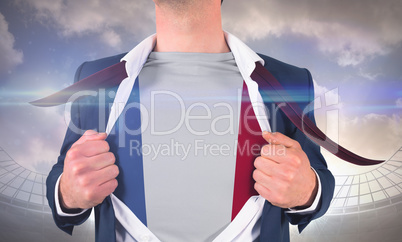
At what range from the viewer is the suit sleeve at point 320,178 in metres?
0.91

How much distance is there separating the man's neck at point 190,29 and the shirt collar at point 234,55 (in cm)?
3

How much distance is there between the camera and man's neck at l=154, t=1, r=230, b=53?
3.06 ft

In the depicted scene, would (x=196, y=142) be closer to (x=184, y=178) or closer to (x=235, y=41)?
(x=184, y=178)

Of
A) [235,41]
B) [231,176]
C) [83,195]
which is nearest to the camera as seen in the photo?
[83,195]

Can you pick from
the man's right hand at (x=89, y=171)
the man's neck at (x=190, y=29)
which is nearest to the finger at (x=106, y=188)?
the man's right hand at (x=89, y=171)

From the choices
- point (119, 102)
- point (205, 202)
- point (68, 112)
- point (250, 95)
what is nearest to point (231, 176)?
point (205, 202)

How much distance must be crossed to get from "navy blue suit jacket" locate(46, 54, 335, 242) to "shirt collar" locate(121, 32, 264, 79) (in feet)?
0.26

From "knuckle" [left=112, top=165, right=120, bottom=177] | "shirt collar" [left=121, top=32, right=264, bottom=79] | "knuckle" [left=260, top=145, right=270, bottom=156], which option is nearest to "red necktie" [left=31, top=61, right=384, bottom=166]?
"shirt collar" [left=121, top=32, right=264, bottom=79]

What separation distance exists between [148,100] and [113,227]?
13.5 inches

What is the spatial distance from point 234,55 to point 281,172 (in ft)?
1.22

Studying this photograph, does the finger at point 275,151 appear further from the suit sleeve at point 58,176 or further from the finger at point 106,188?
the suit sleeve at point 58,176

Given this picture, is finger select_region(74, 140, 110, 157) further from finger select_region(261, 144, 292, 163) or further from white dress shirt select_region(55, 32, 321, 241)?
finger select_region(261, 144, 292, 163)

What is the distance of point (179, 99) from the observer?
0.94 m

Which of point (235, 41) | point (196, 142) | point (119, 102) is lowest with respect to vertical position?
point (196, 142)
